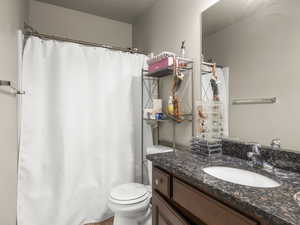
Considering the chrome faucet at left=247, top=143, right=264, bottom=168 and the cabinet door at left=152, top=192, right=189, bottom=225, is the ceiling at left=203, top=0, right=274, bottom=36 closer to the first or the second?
the chrome faucet at left=247, top=143, right=264, bottom=168

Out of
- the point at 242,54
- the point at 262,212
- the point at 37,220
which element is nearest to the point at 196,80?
the point at 242,54

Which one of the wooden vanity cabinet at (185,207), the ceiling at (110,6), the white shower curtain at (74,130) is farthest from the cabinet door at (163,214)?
the ceiling at (110,6)

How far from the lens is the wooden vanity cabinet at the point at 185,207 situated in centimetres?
63

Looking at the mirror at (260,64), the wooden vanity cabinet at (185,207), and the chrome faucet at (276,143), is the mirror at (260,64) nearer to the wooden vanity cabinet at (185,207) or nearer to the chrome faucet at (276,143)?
the chrome faucet at (276,143)

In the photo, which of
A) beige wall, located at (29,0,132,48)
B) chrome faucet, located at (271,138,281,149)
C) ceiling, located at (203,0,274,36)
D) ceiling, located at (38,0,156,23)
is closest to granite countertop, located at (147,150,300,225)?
chrome faucet, located at (271,138,281,149)

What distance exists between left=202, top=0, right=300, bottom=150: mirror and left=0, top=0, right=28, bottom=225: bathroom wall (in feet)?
4.70

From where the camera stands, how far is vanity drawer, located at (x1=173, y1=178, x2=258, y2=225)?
0.61m

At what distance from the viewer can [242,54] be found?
1120mm

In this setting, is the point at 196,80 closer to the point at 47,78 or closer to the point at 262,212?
the point at 262,212

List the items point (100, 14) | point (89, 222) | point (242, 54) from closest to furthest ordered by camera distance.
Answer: point (242, 54), point (89, 222), point (100, 14)

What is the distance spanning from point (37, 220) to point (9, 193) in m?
0.50

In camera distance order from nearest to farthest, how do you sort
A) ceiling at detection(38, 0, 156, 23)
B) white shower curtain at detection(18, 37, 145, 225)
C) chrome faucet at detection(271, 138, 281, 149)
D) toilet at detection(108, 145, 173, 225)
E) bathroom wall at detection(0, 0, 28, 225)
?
chrome faucet at detection(271, 138, 281, 149), bathroom wall at detection(0, 0, 28, 225), toilet at detection(108, 145, 173, 225), white shower curtain at detection(18, 37, 145, 225), ceiling at detection(38, 0, 156, 23)

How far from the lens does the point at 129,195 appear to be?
144 centimetres

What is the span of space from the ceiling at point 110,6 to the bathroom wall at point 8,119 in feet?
3.07
